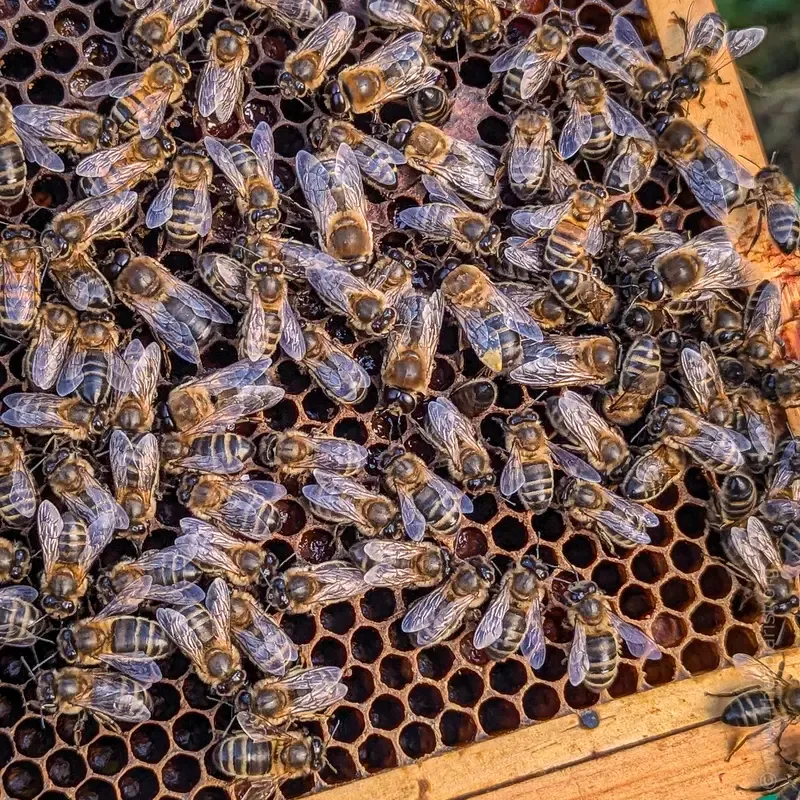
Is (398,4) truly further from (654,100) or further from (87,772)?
(87,772)

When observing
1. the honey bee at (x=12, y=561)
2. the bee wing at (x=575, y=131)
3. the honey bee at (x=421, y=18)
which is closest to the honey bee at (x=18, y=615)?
the honey bee at (x=12, y=561)

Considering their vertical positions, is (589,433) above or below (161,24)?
below

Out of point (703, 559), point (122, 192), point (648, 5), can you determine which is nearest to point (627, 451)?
point (703, 559)

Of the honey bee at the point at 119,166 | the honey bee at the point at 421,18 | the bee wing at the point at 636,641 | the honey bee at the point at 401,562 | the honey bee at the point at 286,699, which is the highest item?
the honey bee at the point at 421,18

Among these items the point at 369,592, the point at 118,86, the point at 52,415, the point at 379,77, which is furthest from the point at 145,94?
the point at 369,592

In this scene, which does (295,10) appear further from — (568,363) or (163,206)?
(568,363)

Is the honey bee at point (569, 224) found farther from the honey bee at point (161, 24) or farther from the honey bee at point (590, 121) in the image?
the honey bee at point (161, 24)
